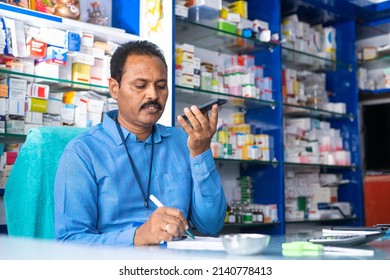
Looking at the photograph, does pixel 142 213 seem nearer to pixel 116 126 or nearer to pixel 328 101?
pixel 116 126

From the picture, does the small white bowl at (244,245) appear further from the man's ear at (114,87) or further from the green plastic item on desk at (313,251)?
the man's ear at (114,87)

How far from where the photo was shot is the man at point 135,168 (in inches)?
61.3

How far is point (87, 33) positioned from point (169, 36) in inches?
19.8

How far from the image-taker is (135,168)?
176 centimetres

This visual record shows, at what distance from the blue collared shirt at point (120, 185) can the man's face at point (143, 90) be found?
0.07 metres

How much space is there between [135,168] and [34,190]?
34 cm

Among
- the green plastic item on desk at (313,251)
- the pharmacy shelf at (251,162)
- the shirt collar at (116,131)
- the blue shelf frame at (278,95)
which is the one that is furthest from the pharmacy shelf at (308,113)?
the green plastic item on desk at (313,251)

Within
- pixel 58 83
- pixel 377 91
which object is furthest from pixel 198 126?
pixel 377 91

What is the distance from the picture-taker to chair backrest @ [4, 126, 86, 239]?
5.62ft

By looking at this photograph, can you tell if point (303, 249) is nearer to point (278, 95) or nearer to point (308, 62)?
point (278, 95)

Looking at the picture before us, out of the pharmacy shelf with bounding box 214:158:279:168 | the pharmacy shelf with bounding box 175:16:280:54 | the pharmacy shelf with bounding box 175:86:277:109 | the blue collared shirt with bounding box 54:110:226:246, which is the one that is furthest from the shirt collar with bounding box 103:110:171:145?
the pharmacy shelf with bounding box 214:158:279:168

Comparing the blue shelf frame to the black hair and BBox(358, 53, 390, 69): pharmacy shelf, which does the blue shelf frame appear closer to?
BBox(358, 53, 390, 69): pharmacy shelf
